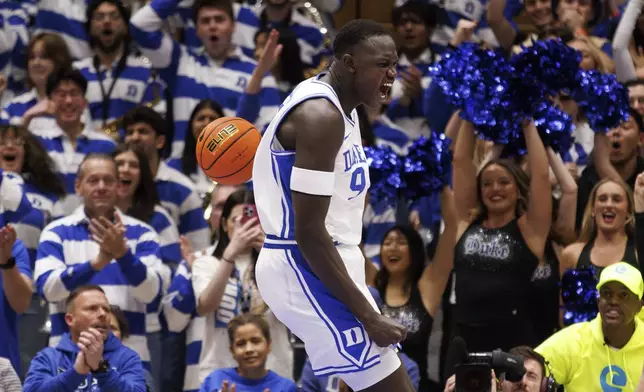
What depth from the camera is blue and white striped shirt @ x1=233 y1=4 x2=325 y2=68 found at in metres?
9.16

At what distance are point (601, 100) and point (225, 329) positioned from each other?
2.53 m

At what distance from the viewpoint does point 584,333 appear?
6.13m

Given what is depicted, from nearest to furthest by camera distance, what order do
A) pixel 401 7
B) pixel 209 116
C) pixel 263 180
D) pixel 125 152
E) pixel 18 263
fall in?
pixel 263 180 → pixel 18 263 → pixel 125 152 → pixel 209 116 → pixel 401 7

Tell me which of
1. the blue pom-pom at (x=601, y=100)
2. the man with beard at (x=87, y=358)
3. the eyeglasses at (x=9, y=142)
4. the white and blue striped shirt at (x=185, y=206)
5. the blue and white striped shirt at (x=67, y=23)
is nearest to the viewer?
the man with beard at (x=87, y=358)

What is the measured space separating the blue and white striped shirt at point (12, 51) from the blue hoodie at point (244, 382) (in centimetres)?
395

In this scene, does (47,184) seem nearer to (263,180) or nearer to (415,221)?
(415,221)

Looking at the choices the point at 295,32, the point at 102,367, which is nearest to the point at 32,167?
the point at 102,367

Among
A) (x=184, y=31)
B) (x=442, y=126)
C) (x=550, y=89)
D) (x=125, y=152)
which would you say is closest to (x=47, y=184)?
(x=125, y=152)

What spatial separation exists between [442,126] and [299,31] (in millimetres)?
1619

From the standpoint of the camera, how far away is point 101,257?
257 inches

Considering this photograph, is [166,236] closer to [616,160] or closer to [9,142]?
[9,142]

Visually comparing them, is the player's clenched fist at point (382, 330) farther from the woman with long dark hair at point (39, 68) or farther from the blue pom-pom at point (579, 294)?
the woman with long dark hair at point (39, 68)

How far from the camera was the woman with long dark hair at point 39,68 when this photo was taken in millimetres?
8453

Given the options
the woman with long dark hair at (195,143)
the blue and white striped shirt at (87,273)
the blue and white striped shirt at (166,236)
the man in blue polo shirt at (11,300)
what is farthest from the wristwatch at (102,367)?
the woman with long dark hair at (195,143)
